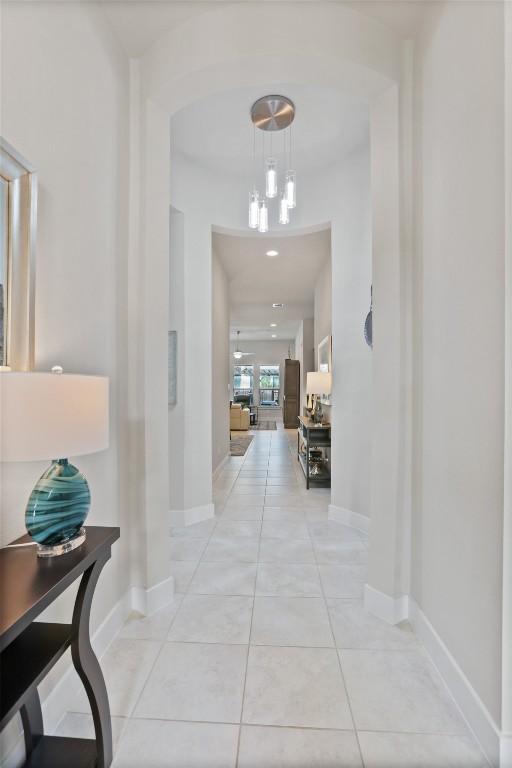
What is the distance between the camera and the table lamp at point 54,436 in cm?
93

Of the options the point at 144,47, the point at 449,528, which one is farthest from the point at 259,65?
the point at 449,528

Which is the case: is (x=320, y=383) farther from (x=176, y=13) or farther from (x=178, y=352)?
(x=176, y=13)

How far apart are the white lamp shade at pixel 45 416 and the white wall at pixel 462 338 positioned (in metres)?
1.30

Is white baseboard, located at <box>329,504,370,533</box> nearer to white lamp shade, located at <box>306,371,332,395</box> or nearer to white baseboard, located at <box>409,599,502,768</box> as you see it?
white lamp shade, located at <box>306,371,332,395</box>

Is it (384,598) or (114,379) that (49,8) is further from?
(384,598)

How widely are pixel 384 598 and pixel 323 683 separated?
0.59 meters

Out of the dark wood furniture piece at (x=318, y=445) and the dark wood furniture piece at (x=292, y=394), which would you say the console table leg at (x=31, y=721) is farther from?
the dark wood furniture piece at (x=292, y=394)

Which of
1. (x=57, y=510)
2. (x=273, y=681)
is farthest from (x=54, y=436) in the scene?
(x=273, y=681)

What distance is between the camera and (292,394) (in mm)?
11094

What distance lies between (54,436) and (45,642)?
607mm

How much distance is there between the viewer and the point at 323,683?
1.55 m

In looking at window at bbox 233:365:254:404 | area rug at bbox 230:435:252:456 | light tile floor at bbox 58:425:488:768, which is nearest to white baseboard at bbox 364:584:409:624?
light tile floor at bbox 58:425:488:768

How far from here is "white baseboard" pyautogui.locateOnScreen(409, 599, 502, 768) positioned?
3.89ft

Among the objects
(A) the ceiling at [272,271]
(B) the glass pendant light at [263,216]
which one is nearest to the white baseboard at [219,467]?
(A) the ceiling at [272,271]
